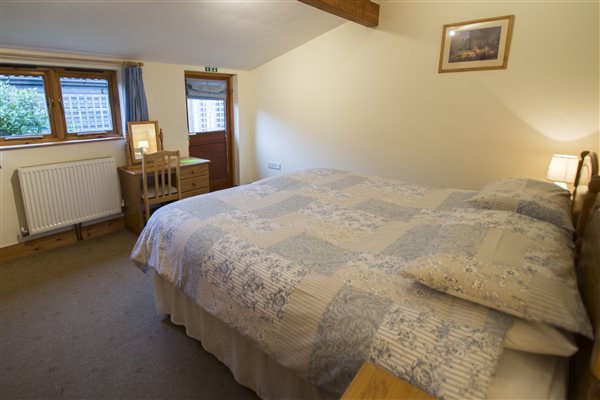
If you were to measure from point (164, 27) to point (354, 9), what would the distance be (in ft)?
5.95

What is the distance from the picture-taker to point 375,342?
1046 millimetres

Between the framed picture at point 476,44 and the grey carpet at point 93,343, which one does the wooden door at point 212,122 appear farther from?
the framed picture at point 476,44

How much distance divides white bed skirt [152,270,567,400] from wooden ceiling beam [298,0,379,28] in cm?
256

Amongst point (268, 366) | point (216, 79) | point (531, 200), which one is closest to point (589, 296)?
point (531, 200)

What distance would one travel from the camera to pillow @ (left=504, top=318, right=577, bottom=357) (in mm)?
936

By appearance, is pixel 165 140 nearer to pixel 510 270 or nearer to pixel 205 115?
pixel 205 115

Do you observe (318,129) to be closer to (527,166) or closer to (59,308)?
(527,166)

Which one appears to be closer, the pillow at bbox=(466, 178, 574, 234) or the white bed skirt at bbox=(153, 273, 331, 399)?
the white bed skirt at bbox=(153, 273, 331, 399)

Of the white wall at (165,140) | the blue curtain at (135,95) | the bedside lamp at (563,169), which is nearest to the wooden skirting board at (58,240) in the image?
the white wall at (165,140)

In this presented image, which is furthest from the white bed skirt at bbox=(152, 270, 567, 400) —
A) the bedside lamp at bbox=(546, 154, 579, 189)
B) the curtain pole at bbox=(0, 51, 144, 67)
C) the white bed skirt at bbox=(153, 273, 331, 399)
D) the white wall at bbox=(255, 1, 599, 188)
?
the white wall at bbox=(255, 1, 599, 188)

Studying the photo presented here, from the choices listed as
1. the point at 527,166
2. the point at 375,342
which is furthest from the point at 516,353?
the point at 527,166

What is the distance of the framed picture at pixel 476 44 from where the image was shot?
295 centimetres

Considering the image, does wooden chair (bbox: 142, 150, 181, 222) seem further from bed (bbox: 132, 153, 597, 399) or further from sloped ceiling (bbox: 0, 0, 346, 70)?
bed (bbox: 132, 153, 597, 399)

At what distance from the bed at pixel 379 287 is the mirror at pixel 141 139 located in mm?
1861
